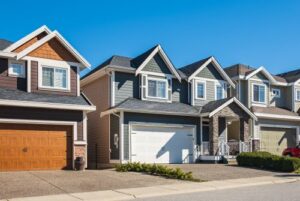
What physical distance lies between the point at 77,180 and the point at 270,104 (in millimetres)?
21693

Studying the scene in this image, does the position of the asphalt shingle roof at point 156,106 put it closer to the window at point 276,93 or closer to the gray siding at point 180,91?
the gray siding at point 180,91

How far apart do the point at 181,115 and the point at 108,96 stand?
4.91 m

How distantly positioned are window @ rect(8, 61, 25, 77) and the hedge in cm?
1355

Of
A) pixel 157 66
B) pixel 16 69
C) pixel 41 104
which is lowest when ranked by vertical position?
pixel 41 104

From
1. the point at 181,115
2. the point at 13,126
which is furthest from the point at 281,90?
the point at 13,126

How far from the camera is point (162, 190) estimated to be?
15.9 meters

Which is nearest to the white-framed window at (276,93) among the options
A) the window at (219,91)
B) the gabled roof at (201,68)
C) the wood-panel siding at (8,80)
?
the gabled roof at (201,68)

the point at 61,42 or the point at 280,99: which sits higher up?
the point at 61,42

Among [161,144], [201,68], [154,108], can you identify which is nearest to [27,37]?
[154,108]

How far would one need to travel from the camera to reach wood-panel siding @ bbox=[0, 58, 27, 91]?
2278 centimetres

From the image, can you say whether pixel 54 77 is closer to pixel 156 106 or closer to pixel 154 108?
pixel 154 108

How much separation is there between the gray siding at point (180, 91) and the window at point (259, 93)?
670 cm

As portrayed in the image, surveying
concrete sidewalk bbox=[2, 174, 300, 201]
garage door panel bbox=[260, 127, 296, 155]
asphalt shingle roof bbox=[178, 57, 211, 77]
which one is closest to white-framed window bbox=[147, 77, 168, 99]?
asphalt shingle roof bbox=[178, 57, 211, 77]

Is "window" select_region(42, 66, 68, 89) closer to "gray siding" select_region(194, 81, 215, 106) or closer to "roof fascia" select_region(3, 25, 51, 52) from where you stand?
"roof fascia" select_region(3, 25, 51, 52)
